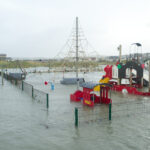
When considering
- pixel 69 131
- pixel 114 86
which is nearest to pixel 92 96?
pixel 69 131

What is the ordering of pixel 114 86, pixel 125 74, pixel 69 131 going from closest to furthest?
1. pixel 69 131
2. pixel 114 86
3. pixel 125 74

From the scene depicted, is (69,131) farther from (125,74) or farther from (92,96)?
(125,74)

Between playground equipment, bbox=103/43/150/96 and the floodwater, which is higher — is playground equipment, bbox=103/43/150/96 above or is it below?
above

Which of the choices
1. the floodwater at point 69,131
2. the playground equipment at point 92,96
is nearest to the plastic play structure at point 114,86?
the playground equipment at point 92,96

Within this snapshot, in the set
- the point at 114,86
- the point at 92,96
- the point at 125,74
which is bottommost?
the point at 92,96

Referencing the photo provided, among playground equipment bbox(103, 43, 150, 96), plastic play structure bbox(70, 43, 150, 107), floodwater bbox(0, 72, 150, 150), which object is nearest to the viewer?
floodwater bbox(0, 72, 150, 150)

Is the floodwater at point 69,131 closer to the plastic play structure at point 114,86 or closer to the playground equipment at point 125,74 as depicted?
the plastic play structure at point 114,86

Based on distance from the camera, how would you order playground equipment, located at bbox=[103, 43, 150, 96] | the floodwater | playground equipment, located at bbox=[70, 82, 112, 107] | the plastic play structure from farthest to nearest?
playground equipment, located at bbox=[103, 43, 150, 96]
the plastic play structure
playground equipment, located at bbox=[70, 82, 112, 107]
the floodwater

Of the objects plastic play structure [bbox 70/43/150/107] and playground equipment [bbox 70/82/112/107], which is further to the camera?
plastic play structure [bbox 70/43/150/107]

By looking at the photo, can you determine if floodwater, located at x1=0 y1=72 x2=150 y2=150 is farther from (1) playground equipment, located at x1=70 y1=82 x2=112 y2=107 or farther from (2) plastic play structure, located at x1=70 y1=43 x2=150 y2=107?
(2) plastic play structure, located at x1=70 y1=43 x2=150 y2=107

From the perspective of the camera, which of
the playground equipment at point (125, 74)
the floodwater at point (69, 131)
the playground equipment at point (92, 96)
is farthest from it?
the playground equipment at point (125, 74)

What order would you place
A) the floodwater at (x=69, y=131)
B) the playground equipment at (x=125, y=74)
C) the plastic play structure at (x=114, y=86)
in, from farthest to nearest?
the playground equipment at (x=125, y=74), the plastic play structure at (x=114, y=86), the floodwater at (x=69, y=131)

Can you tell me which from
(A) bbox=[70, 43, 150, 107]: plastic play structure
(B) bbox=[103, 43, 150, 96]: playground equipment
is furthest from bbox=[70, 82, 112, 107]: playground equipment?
(B) bbox=[103, 43, 150, 96]: playground equipment

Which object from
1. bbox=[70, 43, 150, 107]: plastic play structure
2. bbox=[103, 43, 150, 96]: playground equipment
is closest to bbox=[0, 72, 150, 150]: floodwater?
bbox=[70, 43, 150, 107]: plastic play structure
